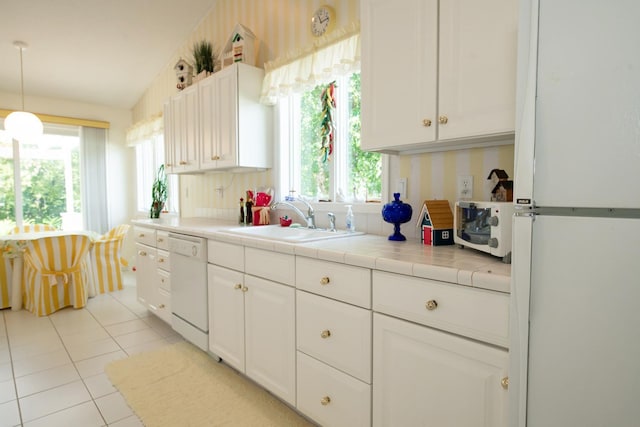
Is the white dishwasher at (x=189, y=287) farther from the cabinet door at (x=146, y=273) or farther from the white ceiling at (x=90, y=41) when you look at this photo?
the white ceiling at (x=90, y=41)

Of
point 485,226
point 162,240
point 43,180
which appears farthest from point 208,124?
point 43,180

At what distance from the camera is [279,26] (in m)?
2.73

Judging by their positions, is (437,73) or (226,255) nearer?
(437,73)

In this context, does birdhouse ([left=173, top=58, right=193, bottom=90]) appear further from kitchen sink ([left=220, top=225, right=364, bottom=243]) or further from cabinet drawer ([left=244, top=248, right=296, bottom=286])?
cabinet drawer ([left=244, top=248, right=296, bottom=286])

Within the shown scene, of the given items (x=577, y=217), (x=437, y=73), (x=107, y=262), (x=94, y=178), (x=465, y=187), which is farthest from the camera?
(x=94, y=178)

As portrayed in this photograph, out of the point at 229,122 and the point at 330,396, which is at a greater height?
the point at 229,122

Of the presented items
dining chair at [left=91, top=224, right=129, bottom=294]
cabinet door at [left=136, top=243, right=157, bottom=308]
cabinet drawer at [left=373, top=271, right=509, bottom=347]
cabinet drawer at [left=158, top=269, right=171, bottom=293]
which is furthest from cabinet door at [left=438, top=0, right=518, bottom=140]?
dining chair at [left=91, top=224, right=129, bottom=294]

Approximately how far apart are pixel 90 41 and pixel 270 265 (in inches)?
141

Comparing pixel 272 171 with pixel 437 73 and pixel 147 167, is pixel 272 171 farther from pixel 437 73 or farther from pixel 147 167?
pixel 147 167

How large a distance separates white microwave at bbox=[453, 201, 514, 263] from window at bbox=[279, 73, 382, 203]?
742 mm

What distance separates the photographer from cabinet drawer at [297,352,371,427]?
1399 mm

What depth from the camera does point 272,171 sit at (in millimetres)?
2916

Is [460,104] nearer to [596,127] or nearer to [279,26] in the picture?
[596,127]

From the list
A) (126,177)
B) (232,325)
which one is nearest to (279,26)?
(232,325)
